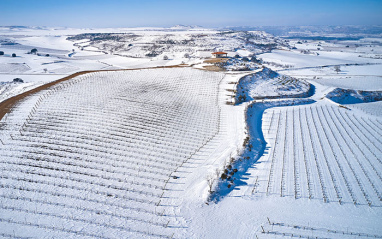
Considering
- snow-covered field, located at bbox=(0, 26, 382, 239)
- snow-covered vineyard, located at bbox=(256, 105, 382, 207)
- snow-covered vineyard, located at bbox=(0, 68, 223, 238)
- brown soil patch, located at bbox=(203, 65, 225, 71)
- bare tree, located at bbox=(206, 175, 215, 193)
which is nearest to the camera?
snow-covered vineyard, located at bbox=(0, 68, 223, 238)

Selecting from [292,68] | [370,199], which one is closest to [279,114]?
[370,199]

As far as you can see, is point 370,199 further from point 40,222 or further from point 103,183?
point 40,222

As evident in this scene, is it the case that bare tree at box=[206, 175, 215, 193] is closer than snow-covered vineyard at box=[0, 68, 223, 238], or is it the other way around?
snow-covered vineyard at box=[0, 68, 223, 238]

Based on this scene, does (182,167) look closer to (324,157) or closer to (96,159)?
(96,159)

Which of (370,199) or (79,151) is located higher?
(79,151)

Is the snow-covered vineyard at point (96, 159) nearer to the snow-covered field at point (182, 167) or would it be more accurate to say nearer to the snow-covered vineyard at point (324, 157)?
the snow-covered field at point (182, 167)

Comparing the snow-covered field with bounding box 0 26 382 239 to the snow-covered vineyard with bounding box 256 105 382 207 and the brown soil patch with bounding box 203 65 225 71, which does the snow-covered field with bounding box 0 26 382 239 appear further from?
the brown soil patch with bounding box 203 65 225 71

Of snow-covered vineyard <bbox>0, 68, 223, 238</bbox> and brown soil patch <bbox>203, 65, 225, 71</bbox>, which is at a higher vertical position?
brown soil patch <bbox>203, 65, 225, 71</bbox>

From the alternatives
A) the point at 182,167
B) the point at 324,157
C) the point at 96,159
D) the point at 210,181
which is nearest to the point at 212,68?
the point at 324,157

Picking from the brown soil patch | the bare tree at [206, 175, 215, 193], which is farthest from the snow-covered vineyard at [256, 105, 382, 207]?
the brown soil patch

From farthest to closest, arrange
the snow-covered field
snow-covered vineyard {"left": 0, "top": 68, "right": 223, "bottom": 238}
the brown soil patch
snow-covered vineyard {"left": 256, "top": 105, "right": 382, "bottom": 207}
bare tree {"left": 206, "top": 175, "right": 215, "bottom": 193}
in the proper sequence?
the brown soil patch
snow-covered vineyard {"left": 256, "top": 105, "right": 382, "bottom": 207}
bare tree {"left": 206, "top": 175, "right": 215, "bottom": 193}
the snow-covered field
snow-covered vineyard {"left": 0, "top": 68, "right": 223, "bottom": 238}
